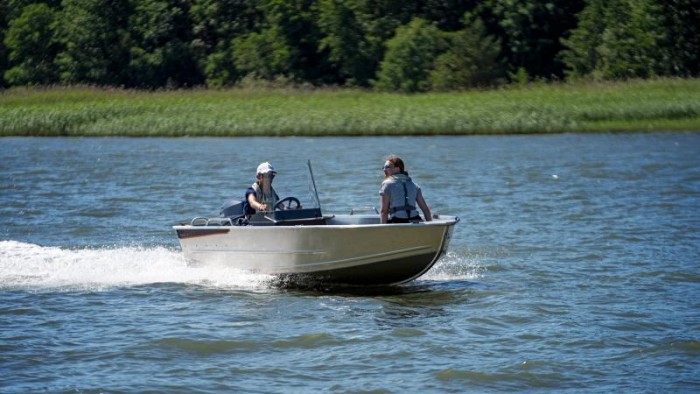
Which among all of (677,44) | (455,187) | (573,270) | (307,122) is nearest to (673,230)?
(573,270)

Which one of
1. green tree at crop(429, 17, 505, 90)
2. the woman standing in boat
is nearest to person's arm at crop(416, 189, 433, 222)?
the woman standing in boat

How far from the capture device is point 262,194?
16219 mm

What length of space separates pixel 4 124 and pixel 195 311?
36.1 meters

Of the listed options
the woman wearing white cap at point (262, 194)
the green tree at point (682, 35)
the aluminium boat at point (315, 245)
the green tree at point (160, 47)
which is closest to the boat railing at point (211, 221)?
the aluminium boat at point (315, 245)

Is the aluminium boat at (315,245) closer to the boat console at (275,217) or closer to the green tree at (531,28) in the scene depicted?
the boat console at (275,217)

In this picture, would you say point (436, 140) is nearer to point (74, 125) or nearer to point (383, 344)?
point (74, 125)

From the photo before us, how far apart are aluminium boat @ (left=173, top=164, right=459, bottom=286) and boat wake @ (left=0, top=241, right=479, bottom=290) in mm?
248

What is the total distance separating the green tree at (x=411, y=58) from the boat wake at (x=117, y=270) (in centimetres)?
4211

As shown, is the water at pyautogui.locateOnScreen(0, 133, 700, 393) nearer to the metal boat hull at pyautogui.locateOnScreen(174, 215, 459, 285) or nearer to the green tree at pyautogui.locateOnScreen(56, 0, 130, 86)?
the metal boat hull at pyautogui.locateOnScreen(174, 215, 459, 285)

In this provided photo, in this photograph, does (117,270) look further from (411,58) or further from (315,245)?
(411,58)

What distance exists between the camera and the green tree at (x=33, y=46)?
243ft

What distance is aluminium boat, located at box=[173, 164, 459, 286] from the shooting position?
49.3 feet

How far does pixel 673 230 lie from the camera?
832 inches

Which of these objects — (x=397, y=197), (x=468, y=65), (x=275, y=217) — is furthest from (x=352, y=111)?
(x=397, y=197)
